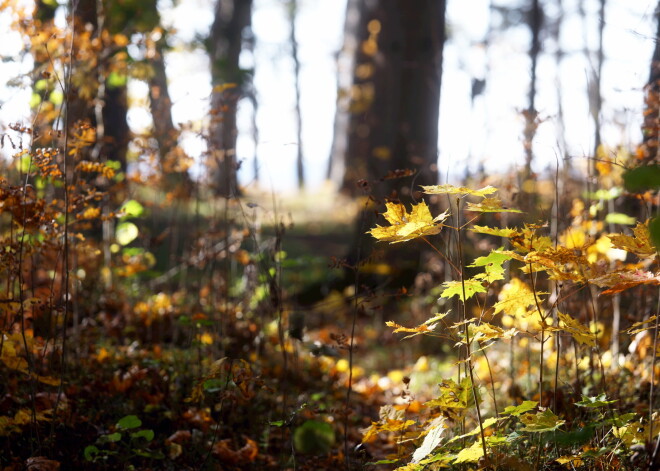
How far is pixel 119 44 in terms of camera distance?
4.56m

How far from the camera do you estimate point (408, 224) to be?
75.2 inches

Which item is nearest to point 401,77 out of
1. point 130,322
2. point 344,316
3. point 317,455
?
point 344,316

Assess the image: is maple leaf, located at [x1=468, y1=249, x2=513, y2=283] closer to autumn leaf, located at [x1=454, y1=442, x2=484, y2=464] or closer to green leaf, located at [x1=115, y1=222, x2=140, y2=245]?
autumn leaf, located at [x1=454, y1=442, x2=484, y2=464]

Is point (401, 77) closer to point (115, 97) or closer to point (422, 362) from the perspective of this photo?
point (115, 97)

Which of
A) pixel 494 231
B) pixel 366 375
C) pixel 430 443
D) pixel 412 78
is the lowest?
pixel 366 375

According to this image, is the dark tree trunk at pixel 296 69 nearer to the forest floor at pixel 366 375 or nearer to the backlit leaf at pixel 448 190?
the forest floor at pixel 366 375

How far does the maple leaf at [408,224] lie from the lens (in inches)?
75.1

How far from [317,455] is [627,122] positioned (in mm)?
2747

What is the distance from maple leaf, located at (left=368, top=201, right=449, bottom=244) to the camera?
191 centimetres

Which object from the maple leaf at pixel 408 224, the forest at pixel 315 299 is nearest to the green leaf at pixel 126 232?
the forest at pixel 315 299

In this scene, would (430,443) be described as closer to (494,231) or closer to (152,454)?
(494,231)

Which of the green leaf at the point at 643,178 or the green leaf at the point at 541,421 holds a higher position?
the green leaf at the point at 643,178

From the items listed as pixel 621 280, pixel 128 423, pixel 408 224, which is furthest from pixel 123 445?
pixel 621 280

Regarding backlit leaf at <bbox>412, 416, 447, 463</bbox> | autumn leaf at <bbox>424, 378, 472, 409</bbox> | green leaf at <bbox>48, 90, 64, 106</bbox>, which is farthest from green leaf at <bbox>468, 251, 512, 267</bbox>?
green leaf at <bbox>48, 90, 64, 106</bbox>
